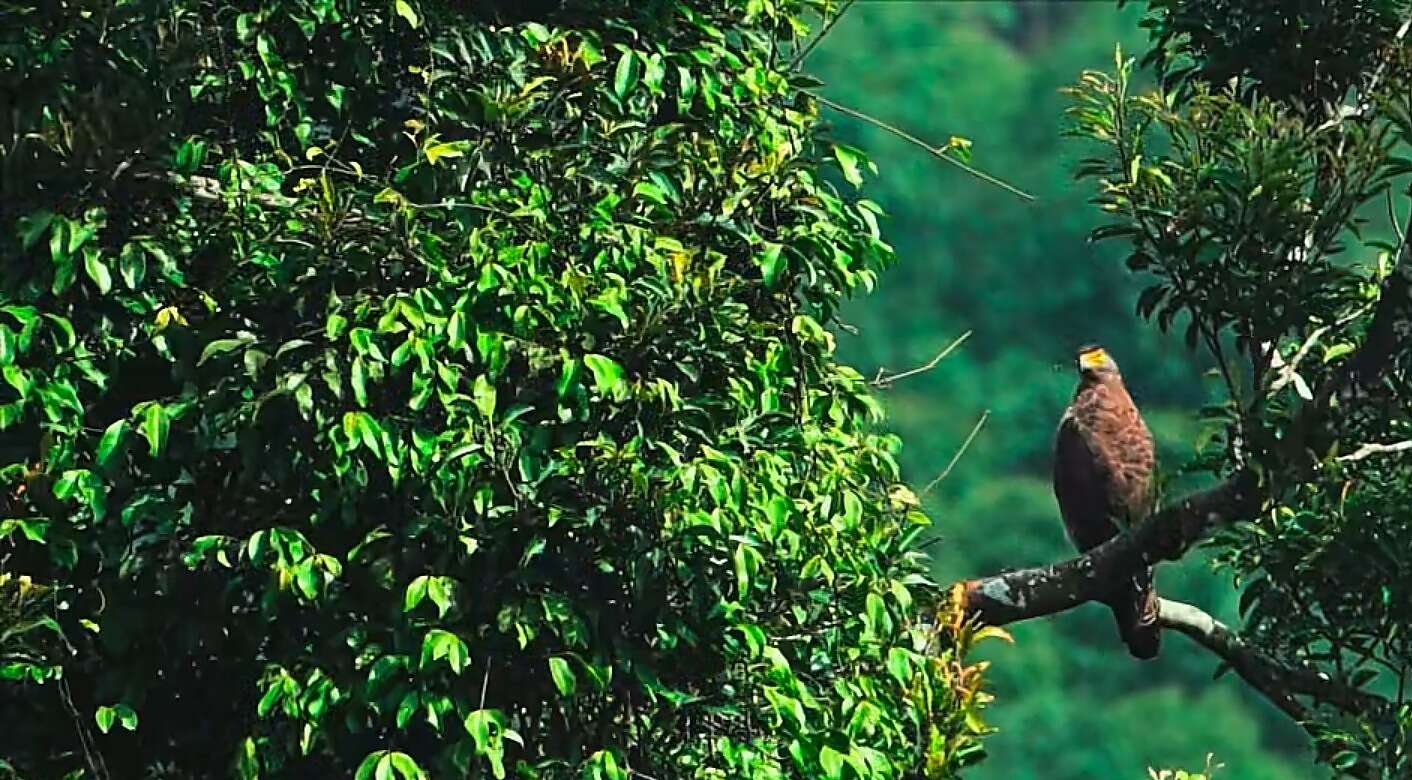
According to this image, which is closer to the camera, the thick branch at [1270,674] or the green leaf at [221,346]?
the green leaf at [221,346]

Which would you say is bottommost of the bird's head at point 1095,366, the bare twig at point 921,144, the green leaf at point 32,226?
the green leaf at point 32,226

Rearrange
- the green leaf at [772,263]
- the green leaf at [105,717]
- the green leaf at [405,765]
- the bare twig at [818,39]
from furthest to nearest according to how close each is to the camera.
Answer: the bare twig at [818,39] → the green leaf at [772,263] → the green leaf at [105,717] → the green leaf at [405,765]

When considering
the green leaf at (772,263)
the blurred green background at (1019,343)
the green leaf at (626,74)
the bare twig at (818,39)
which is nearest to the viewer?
the green leaf at (772,263)

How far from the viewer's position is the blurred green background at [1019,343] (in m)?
13.4

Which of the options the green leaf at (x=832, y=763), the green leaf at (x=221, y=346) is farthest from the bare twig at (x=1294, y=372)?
the green leaf at (x=221, y=346)

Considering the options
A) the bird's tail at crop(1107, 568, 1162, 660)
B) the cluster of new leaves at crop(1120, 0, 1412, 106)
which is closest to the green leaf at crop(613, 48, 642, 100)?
the cluster of new leaves at crop(1120, 0, 1412, 106)

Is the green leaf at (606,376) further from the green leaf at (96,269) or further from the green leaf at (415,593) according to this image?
the green leaf at (96,269)

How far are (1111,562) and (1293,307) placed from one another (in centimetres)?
76

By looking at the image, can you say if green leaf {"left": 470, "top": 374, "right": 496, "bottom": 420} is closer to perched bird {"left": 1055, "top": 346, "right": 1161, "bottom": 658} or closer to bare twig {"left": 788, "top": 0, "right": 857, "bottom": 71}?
bare twig {"left": 788, "top": 0, "right": 857, "bottom": 71}

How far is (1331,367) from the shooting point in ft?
14.4

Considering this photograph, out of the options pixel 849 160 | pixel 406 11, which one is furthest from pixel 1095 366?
pixel 406 11

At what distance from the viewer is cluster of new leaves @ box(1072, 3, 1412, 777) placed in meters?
3.98

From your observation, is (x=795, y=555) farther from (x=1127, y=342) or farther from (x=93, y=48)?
(x=1127, y=342)

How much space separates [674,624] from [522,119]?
2.97 feet
